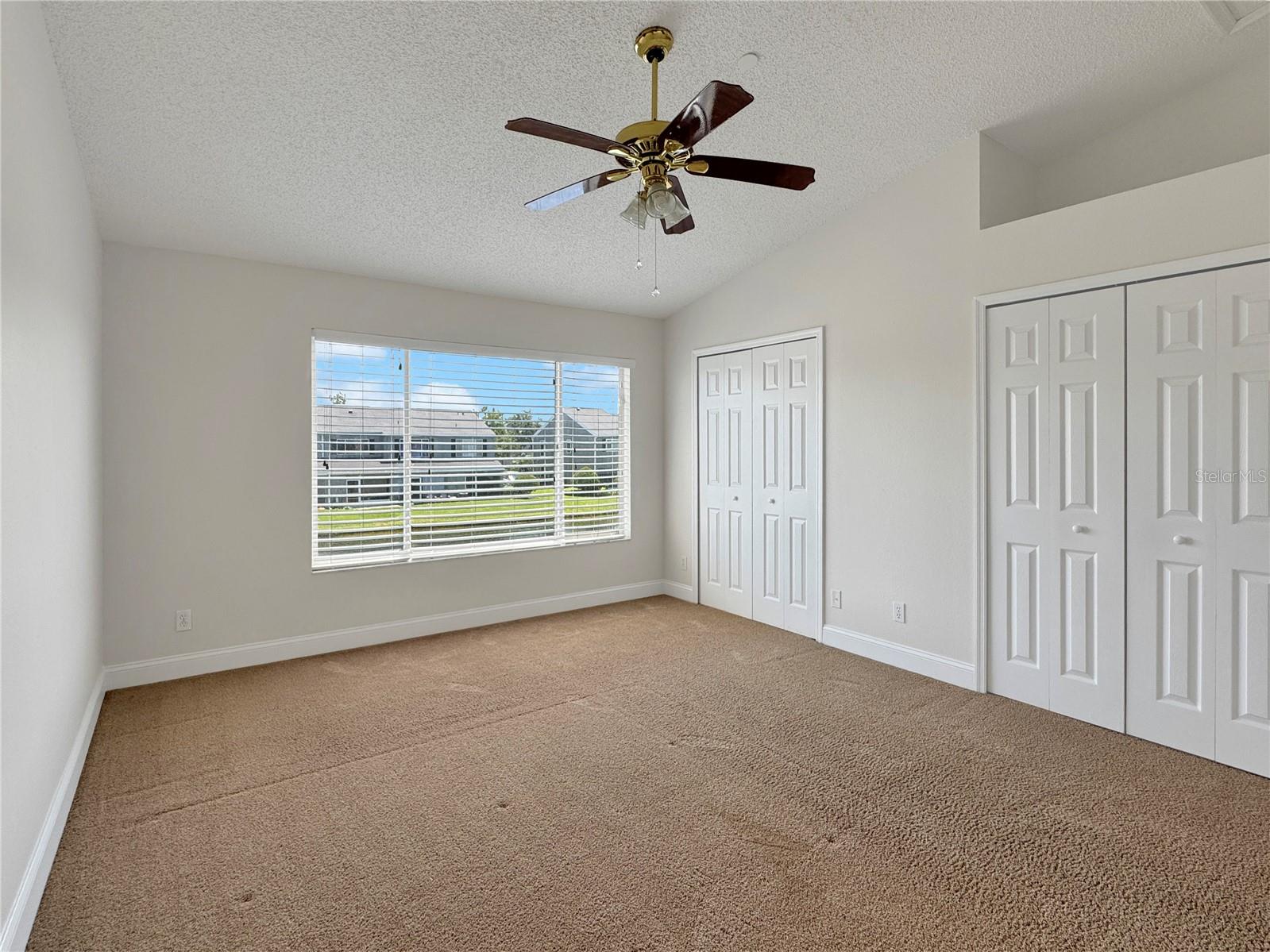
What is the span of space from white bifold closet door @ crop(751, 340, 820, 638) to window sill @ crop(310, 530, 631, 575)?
55.3 inches

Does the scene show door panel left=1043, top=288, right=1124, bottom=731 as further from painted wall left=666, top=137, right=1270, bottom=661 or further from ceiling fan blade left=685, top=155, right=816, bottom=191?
ceiling fan blade left=685, top=155, right=816, bottom=191

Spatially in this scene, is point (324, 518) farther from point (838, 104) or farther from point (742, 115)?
point (838, 104)

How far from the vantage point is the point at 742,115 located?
10.5 ft

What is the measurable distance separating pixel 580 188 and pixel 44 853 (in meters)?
2.92

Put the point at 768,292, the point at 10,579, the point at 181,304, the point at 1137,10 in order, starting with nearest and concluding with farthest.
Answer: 1. the point at 10,579
2. the point at 1137,10
3. the point at 181,304
4. the point at 768,292

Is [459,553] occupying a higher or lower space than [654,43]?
lower

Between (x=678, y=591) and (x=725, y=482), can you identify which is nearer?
(x=725, y=482)

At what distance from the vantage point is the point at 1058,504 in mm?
3309

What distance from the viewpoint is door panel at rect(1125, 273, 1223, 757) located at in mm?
2830

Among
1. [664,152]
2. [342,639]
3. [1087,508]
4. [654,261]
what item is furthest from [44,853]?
[1087,508]

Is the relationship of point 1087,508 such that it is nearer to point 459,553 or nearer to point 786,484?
point 786,484

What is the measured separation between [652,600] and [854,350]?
278cm

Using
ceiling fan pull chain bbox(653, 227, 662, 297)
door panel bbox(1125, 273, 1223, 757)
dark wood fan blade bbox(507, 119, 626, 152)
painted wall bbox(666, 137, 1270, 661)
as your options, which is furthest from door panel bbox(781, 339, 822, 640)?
dark wood fan blade bbox(507, 119, 626, 152)

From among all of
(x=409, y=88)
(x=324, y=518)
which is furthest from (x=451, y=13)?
(x=324, y=518)
